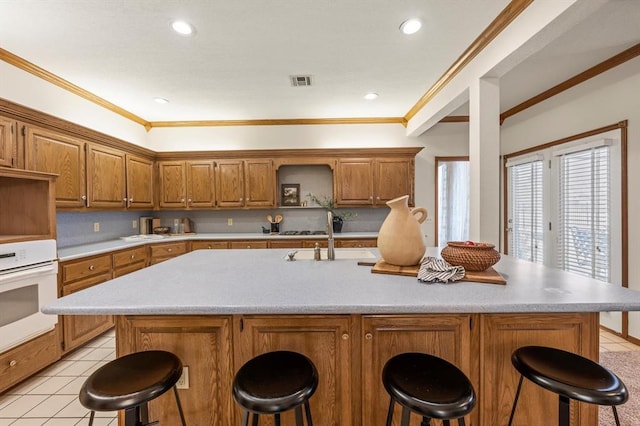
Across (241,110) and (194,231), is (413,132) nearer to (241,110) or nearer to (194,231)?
(241,110)

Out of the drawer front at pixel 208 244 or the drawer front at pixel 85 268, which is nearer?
the drawer front at pixel 85 268

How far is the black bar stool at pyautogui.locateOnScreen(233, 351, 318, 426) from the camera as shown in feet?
3.05

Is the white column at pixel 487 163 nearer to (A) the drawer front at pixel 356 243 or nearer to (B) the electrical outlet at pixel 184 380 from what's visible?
(A) the drawer front at pixel 356 243

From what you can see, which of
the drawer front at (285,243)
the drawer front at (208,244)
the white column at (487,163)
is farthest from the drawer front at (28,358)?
the white column at (487,163)

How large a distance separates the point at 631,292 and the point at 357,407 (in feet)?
4.47

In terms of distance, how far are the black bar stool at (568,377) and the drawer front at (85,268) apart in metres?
3.40

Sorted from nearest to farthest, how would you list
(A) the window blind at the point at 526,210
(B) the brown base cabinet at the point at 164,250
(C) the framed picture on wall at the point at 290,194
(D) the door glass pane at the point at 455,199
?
(B) the brown base cabinet at the point at 164,250 → (A) the window blind at the point at 526,210 → (C) the framed picture on wall at the point at 290,194 → (D) the door glass pane at the point at 455,199

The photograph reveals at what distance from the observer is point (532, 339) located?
1282mm

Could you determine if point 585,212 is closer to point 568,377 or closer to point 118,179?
point 568,377

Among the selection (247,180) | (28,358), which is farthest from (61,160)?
(247,180)

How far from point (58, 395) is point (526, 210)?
18.3 feet

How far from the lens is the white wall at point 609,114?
8.50 feet

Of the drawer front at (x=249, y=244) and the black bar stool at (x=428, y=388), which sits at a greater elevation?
the drawer front at (x=249, y=244)

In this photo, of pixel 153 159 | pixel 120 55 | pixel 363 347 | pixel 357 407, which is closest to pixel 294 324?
pixel 363 347
